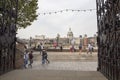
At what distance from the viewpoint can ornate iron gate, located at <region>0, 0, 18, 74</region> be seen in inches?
543

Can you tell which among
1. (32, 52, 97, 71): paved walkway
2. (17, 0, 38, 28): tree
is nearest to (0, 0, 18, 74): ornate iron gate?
(32, 52, 97, 71): paved walkway

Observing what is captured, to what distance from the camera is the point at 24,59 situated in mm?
28797

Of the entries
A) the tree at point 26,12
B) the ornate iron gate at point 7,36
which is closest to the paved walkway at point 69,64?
the tree at point 26,12

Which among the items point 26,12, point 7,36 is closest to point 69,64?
point 26,12

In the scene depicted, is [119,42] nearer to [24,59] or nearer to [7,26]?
[7,26]

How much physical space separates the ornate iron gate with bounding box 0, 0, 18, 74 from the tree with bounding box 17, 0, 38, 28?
19.1 m

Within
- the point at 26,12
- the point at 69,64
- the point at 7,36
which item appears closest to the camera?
the point at 7,36

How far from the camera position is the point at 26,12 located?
36344 millimetres

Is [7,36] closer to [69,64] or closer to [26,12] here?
[69,64]

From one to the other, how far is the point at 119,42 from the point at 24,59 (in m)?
19.4

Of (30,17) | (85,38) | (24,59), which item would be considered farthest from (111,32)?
(85,38)

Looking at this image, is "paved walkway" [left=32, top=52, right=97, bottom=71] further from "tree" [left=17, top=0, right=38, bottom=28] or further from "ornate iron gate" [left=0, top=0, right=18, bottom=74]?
"ornate iron gate" [left=0, top=0, right=18, bottom=74]

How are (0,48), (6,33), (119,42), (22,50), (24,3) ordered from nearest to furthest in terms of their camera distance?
(119,42) < (0,48) < (6,33) < (22,50) < (24,3)

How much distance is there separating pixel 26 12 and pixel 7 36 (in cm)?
2179
